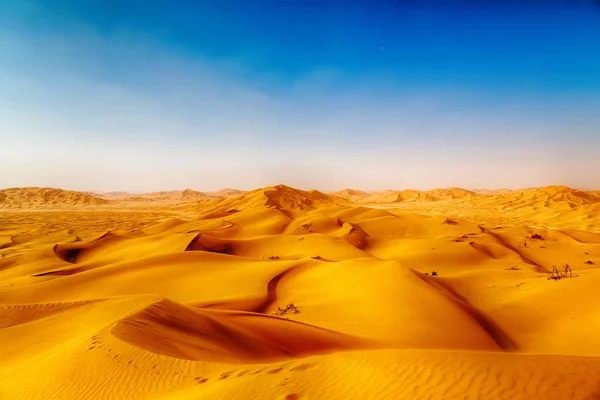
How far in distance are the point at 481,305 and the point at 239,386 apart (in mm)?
9900

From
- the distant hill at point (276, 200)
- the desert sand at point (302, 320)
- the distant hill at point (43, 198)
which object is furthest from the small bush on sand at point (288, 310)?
the distant hill at point (43, 198)

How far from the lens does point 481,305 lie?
37.6ft

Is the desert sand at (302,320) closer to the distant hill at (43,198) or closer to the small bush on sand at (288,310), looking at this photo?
the small bush on sand at (288,310)

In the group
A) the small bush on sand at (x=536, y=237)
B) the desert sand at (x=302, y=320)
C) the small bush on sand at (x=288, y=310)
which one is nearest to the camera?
the desert sand at (x=302, y=320)

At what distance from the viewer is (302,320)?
9.96m

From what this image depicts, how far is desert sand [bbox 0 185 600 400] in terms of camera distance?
4.06 m

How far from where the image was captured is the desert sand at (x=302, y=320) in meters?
4.06

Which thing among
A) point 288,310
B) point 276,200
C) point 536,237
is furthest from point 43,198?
point 536,237

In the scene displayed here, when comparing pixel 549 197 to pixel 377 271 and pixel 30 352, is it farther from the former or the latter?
pixel 30 352

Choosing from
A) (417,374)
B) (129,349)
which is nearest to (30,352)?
(129,349)

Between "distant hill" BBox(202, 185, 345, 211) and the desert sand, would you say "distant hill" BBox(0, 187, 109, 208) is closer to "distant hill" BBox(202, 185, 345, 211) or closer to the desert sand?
"distant hill" BBox(202, 185, 345, 211)

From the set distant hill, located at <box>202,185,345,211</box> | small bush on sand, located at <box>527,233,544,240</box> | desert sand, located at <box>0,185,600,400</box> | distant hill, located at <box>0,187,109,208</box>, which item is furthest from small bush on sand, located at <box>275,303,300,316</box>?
distant hill, located at <box>0,187,109,208</box>

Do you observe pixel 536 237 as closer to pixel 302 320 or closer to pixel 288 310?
pixel 288 310

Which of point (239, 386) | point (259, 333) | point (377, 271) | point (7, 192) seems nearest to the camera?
point (239, 386)
